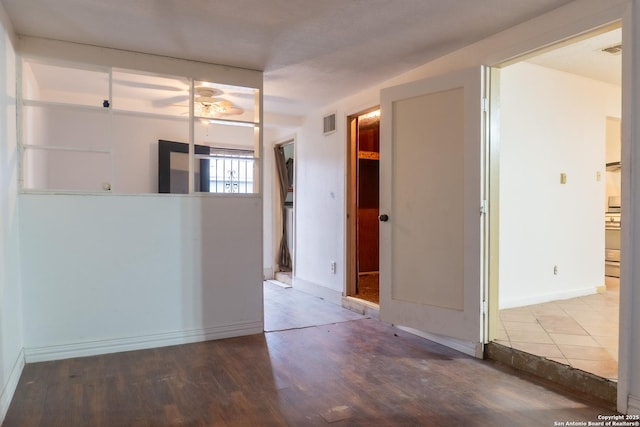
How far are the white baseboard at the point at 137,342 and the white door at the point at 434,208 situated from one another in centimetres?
123

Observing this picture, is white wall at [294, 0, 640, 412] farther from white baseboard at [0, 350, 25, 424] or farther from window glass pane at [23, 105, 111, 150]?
white baseboard at [0, 350, 25, 424]

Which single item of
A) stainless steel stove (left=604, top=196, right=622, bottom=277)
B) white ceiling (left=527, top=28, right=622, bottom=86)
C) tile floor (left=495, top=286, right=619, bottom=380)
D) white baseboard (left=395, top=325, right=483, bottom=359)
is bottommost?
white baseboard (left=395, top=325, right=483, bottom=359)

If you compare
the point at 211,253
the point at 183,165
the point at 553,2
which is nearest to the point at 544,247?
the point at 553,2

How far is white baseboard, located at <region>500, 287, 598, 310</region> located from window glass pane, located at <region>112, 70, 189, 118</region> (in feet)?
11.2

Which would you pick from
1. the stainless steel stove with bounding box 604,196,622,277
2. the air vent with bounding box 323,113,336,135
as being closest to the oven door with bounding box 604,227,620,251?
the stainless steel stove with bounding box 604,196,622,277

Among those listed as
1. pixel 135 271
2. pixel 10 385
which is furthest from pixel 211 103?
pixel 10 385

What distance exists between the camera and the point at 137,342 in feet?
10.3

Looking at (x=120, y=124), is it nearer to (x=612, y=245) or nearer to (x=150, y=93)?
(x=150, y=93)

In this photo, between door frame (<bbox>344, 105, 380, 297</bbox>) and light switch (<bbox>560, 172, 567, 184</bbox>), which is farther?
door frame (<bbox>344, 105, 380, 297</bbox>)

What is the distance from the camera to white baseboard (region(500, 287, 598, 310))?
149 inches

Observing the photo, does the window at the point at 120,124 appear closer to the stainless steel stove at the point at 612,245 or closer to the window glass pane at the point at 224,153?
the window glass pane at the point at 224,153

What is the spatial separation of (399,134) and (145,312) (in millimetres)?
2425

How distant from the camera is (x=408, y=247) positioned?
3.29 metres

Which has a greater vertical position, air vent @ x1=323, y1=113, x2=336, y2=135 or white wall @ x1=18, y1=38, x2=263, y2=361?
air vent @ x1=323, y1=113, x2=336, y2=135
